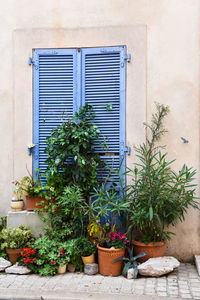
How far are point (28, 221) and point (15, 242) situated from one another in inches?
15.0

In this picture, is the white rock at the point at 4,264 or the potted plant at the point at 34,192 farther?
the potted plant at the point at 34,192

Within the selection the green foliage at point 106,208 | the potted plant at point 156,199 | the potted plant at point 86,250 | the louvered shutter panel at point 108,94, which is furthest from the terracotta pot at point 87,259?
the louvered shutter panel at point 108,94

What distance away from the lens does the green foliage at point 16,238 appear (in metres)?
4.99

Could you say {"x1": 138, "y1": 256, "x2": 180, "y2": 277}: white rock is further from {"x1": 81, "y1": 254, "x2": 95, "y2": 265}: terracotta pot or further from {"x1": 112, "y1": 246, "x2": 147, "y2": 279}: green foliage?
{"x1": 81, "y1": 254, "x2": 95, "y2": 265}: terracotta pot

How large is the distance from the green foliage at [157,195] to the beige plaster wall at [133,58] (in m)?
0.21

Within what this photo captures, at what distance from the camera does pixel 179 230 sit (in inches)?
206

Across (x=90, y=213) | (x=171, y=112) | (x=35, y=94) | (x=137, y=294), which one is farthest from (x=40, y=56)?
(x=137, y=294)

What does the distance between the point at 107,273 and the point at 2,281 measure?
1377 millimetres

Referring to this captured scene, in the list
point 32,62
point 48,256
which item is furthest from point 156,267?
point 32,62

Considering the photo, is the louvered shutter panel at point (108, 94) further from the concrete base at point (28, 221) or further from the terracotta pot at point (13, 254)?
the terracotta pot at point (13, 254)

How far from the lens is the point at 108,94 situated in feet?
17.7

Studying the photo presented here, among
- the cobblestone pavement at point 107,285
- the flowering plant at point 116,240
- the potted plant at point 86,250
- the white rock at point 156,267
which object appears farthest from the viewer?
the potted plant at point 86,250

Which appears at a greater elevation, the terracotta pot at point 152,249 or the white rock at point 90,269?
the terracotta pot at point 152,249

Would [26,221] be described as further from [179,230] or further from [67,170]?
[179,230]
